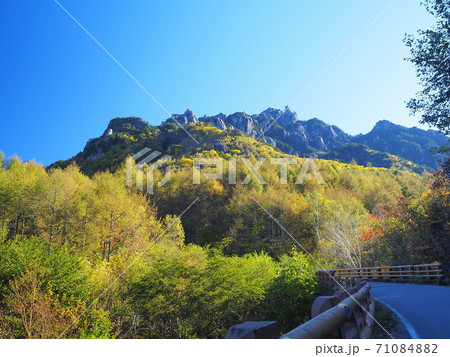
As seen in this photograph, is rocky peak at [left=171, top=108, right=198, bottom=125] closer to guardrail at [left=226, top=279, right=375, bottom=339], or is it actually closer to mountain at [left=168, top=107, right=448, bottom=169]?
mountain at [left=168, top=107, right=448, bottom=169]

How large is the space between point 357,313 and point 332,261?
87.1ft

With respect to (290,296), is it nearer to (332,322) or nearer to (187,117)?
(332,322)

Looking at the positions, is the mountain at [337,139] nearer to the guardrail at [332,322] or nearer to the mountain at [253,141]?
the mountain at [253,141]

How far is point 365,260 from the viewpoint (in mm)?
24422

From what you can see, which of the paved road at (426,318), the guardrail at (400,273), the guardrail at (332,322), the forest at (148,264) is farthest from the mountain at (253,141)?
the guardrail at (332,322)

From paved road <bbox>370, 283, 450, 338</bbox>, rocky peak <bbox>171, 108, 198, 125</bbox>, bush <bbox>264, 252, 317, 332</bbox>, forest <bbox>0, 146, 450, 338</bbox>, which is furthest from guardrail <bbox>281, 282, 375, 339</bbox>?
rocky peak <bbox>171, 108, 198, 125</bbox>

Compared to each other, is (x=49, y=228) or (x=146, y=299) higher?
(x=49, y=228)

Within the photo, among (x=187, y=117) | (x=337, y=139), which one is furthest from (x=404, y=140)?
(x=187, y=117)

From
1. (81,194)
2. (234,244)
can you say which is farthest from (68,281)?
(234,244)

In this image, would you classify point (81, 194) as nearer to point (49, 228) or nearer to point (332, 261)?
point (49, 228)

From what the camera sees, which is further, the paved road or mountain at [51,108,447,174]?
mountain at [51,108,447,174]

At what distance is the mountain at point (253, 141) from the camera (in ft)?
265

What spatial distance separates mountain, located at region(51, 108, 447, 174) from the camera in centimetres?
8069

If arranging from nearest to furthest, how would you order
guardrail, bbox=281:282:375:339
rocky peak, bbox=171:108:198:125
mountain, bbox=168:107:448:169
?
guardrail, bbox=281:282:375:339, mountain, bbox=168:107:448:169, rocky peak, bbox=171:108:198:125
